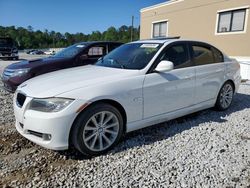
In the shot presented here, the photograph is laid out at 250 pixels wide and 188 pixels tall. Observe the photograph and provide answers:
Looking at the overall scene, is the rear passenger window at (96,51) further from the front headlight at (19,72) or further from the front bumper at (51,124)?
the front bumper at (51,124)

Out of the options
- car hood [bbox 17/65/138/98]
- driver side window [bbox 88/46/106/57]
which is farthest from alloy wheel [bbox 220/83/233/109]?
driver side window [bbox 88/46/106/57]

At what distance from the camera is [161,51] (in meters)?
3.71

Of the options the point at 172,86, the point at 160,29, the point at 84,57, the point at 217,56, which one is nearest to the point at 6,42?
the point at 160,29

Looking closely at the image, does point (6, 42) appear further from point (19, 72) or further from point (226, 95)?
point (226, 95)

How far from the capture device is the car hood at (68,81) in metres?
2.86

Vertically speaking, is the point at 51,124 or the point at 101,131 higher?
the point at 51,124

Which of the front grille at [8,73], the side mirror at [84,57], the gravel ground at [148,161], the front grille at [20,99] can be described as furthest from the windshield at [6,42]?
the front grille at [20,99]

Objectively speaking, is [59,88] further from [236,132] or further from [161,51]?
[236,132]

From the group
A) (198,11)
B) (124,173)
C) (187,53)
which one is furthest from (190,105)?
(198,11)

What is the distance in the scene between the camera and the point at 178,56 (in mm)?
4012

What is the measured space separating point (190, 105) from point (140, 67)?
1292mm

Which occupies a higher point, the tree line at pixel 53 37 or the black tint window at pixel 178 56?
the tree line at pixel 53 37

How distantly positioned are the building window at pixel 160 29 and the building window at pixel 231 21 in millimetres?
5098

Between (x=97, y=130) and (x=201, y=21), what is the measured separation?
13.2 meters
